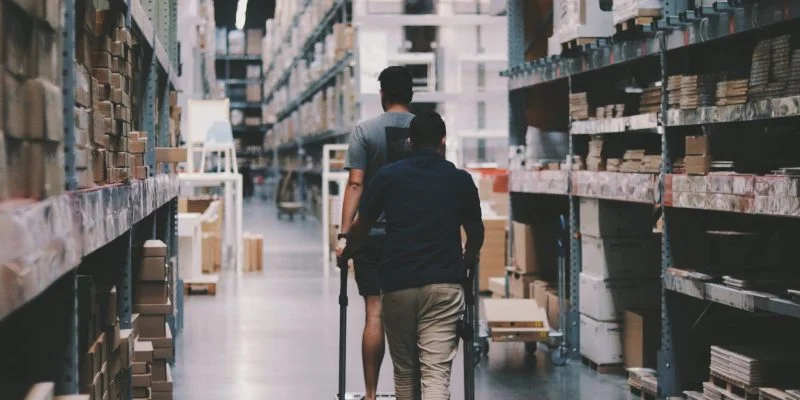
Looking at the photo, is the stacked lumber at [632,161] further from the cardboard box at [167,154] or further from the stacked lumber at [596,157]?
the cardboard box at [167,154]

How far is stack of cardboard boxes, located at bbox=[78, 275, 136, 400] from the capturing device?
3.68 metres

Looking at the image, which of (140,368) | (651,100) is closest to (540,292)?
(651,100)

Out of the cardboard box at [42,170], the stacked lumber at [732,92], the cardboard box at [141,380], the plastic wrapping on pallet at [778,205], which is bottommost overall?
the cardboard box at [141,380]

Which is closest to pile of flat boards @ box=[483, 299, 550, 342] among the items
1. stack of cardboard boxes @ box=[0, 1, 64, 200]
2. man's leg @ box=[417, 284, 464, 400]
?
man's leg @ box=[417, 284, 464, 400]

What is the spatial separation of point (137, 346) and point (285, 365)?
7.17ft

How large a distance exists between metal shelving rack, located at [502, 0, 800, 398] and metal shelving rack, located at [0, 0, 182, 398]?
269 cm

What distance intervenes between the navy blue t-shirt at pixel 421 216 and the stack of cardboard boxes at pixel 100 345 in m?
1.07

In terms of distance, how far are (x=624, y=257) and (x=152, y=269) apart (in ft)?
10.1

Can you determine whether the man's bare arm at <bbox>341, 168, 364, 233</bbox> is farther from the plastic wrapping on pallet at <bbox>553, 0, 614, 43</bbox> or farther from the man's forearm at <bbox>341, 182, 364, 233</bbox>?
the plastic wrapping on pallet at <bbox>553, 0, 614, 43</bbox>

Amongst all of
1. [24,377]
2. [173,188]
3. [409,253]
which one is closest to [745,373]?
[409,253]

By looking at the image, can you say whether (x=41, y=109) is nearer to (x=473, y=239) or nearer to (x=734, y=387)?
(x=473, y=239)

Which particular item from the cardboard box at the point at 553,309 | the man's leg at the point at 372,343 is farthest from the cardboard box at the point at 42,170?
the cardboard box at the point at 553,309

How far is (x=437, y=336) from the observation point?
433cm

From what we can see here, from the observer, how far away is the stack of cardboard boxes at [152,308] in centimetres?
532
